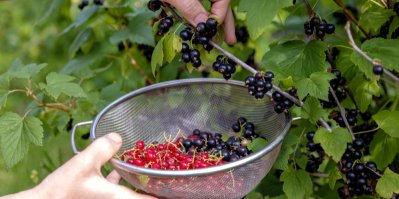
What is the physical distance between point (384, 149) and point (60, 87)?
1.44 m

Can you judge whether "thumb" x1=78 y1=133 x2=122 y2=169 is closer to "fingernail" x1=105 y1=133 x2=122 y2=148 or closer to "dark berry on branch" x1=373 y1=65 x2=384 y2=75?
"fingernail" x1=105 y1=133 x2=122 y2=148

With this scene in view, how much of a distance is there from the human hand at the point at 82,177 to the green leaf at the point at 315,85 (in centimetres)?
69

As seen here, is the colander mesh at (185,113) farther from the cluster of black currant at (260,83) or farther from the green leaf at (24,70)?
the green leaf at (24,70)

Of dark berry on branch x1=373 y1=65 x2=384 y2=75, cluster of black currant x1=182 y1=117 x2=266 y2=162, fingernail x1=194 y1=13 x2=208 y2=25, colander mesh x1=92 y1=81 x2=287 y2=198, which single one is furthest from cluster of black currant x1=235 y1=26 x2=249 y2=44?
dark berry on branch x1=373 y1=65 x2=384 y2=75

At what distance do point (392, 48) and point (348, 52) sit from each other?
0.25 m

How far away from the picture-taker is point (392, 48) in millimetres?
2189

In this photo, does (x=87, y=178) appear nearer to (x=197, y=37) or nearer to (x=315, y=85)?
(x=197, y=37)

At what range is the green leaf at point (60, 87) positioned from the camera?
2.58 meters

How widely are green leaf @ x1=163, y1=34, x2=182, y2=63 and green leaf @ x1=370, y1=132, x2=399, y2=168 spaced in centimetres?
93

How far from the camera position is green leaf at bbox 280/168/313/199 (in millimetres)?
2293

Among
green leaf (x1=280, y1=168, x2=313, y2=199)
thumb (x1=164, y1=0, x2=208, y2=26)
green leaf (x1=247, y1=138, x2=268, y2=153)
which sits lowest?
green leaf (x1=280, y1=168, x2=313, y2=199)

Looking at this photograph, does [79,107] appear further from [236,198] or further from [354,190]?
[354,190]

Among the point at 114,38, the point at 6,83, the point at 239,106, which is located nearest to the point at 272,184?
the point at 239,106

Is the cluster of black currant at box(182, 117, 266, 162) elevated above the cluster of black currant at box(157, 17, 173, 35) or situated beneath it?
situated beneath
